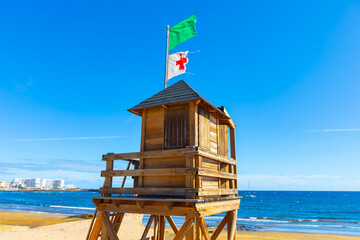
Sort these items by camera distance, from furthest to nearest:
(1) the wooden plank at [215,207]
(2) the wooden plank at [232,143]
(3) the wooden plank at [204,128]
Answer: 1. (2) the wooden plank at [232,143]
2. (3) the wooden plank at [204,128]
3. (1) the wooden plank at [215,207]

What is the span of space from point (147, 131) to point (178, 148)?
1.54 metres

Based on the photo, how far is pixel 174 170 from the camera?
7.92 metres

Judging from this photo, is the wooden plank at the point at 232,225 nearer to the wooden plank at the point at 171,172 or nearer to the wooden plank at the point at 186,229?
the wooden plank at the point at 171,172

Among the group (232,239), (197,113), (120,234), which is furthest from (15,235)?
(197,113)

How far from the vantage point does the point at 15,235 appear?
22.8 metres

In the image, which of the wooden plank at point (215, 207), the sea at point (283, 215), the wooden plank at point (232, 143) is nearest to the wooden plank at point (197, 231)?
the wooden plank at point (215, 207)

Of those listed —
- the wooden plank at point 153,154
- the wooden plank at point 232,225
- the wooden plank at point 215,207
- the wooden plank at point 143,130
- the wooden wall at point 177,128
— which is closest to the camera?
the wooden plank at point 215,207

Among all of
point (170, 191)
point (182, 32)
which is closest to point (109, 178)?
point (170, 191)

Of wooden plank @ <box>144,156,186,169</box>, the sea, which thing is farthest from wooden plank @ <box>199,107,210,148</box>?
the sea

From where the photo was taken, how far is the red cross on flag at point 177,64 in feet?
40.3

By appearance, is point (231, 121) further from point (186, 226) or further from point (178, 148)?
point (186, 226)

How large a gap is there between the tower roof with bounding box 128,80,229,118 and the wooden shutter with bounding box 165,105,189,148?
14.4 inches

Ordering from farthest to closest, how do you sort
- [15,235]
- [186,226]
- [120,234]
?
[120,234] < [15,235] < [186,226]

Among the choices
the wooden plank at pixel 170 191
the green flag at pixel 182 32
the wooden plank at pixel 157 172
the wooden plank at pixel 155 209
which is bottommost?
the wooden plank at pixel 155 209
